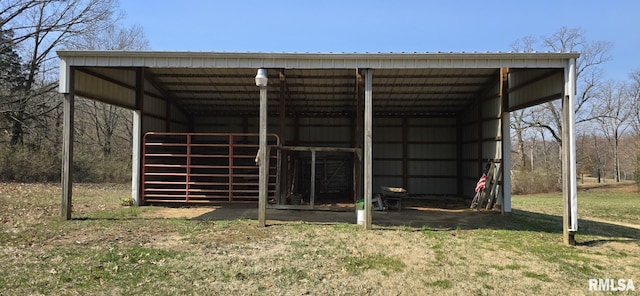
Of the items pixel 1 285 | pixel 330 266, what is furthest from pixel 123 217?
pixel 330 266

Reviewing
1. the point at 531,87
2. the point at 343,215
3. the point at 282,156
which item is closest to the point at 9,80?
the point at 282,156

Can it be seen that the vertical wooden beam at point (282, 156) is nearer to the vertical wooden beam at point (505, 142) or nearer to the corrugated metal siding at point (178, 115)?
the corrugated metal siding at point (178, 115)

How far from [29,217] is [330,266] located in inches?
283

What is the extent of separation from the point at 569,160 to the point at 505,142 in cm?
378

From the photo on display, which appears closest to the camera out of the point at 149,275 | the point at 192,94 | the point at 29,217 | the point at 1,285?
the point at 1,285

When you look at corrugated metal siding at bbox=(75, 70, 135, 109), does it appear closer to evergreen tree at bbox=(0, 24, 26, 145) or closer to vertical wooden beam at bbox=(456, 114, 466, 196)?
vertical wooden beam at bbox=(456, 114, 466, 196)

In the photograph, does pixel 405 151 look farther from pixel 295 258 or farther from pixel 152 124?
pixel 295 258

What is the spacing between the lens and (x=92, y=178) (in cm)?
2217

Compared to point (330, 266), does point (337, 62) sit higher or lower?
higher

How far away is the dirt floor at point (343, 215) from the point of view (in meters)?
9.13

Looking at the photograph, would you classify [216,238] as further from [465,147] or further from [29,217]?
[465,147]

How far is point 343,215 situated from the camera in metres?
10.1

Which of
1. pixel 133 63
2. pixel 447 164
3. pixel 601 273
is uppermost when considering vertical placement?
pixel 133 63

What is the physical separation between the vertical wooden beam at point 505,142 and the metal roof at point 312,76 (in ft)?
2.54
